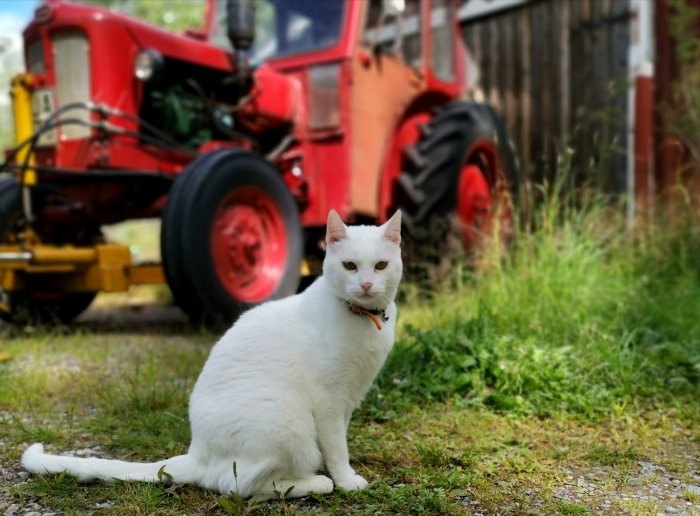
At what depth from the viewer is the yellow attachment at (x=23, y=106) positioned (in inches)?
143

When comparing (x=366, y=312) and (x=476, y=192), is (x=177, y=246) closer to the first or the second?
(x=366, y=312)

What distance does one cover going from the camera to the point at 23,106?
364 centimetres

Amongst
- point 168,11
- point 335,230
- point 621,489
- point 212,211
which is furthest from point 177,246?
point 168,11

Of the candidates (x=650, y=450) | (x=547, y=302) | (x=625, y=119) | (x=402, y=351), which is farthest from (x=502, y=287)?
(x=625, y=119)

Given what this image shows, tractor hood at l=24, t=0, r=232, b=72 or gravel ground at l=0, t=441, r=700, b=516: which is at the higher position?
tractor hood at l=24, t=0, r=232, b=72

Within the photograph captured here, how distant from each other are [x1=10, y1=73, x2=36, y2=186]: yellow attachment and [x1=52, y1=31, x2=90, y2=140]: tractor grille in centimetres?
17

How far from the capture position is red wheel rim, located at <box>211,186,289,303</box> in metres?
3.66

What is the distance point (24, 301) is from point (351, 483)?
3.14m

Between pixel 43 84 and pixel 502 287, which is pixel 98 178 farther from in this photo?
pixel 502 287

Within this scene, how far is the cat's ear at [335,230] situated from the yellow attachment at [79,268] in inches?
81.9

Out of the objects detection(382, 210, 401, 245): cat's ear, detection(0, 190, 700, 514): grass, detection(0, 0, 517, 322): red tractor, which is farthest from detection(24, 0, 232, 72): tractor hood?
detection(382, 210, 401, 245): cat's ear

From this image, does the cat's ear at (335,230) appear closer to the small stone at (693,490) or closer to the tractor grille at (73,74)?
the small stone at (693,490)

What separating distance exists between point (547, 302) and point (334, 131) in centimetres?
185

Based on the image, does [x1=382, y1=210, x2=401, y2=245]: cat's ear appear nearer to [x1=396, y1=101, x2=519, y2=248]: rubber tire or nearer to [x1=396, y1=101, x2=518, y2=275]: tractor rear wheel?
[x1=396, y1=101, x2=518, y2=275]: tractor rear wheel
